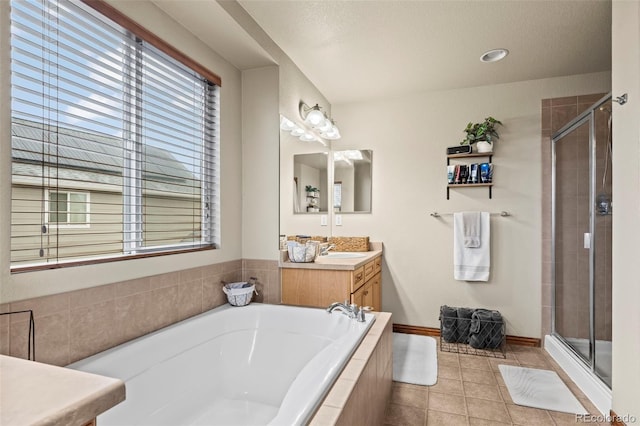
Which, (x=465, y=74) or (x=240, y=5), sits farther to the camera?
(x=465, y=74)

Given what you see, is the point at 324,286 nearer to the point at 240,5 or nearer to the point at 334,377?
the point at 334,377

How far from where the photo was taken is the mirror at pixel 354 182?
367 centimetres

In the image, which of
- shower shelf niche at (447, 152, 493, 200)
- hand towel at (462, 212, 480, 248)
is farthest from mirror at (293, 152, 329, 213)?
hand towel at (462, 212, 480, 248)

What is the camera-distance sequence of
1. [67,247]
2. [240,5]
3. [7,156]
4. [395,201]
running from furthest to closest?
[395,201] < [240,5] < [67,247] < [7,156]

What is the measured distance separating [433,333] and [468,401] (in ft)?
4.19

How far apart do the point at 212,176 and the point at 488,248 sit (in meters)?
2.57

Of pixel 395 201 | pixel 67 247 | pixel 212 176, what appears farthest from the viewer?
pixel 395 201

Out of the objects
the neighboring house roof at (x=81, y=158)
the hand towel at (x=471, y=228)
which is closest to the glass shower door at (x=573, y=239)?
the hand towel at (x=471, y=228)

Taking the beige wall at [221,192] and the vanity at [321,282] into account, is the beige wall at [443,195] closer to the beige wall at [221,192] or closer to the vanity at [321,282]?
the vanity at [321,282]

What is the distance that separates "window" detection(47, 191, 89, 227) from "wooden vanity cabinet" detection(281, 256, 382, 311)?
140 cm

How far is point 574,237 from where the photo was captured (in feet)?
8.93

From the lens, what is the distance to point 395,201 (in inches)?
141

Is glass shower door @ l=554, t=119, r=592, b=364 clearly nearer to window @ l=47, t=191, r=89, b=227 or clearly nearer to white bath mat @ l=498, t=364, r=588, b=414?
white bath mat @ l=498, t=364, r=588, b=414

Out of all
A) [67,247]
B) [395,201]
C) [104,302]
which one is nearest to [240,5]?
[67,247]
